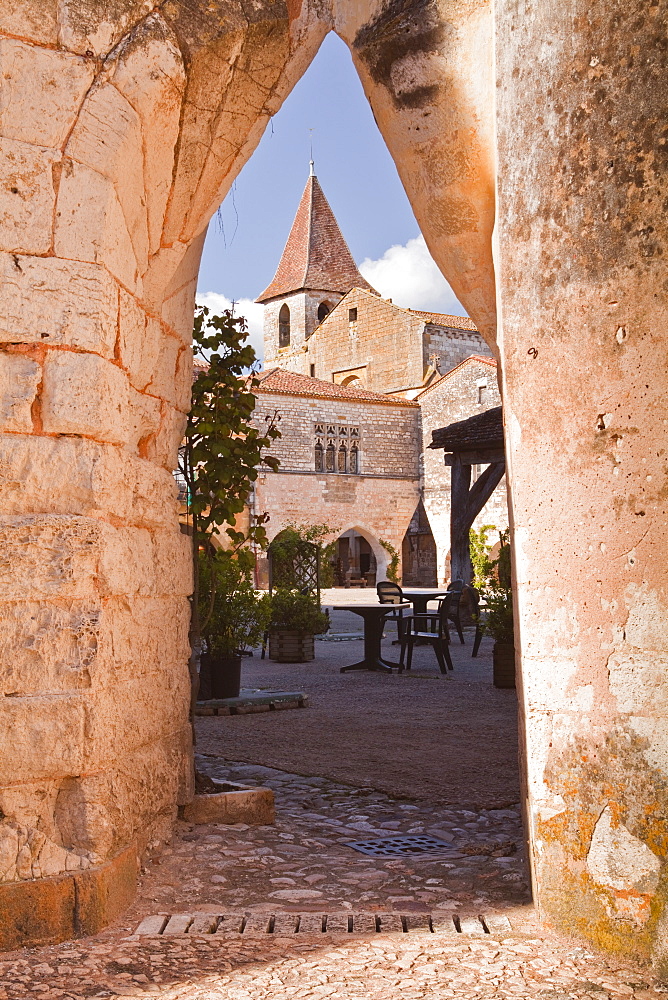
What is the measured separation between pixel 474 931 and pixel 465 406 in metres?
27.4

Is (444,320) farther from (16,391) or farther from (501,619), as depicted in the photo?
(16,391)

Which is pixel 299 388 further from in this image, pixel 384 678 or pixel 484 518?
pixel 384 678

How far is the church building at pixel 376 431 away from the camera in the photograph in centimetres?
2978

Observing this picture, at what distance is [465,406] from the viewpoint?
2978cm

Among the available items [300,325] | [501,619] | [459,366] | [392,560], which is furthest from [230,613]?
[300,325]

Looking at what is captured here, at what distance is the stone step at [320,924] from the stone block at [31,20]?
2.71 meters

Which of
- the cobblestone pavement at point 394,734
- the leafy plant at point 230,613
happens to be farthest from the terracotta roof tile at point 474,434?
the leafy plant at point 230,613

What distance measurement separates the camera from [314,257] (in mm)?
41812

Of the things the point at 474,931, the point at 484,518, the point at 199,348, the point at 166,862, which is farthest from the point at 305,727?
the point at 484,518

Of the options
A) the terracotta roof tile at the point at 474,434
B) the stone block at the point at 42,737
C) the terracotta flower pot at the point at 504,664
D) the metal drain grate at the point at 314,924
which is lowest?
the metal drain grate at the point at 314,924

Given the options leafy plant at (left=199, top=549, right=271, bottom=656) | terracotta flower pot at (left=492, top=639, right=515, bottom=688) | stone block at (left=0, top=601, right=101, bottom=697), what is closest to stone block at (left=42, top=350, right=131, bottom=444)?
stone block at (left=0, top=601, right=101, bottom=697)

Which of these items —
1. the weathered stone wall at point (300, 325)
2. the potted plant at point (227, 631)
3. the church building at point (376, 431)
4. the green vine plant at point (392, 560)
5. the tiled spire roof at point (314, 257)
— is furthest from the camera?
the tiled spire roof at point (314, 257)

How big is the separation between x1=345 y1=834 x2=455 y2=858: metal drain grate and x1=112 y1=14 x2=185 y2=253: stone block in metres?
2.52

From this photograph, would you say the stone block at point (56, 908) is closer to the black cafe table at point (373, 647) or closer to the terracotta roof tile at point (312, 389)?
the black cafe table at point (373, 647)
